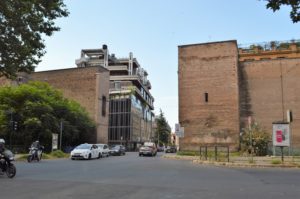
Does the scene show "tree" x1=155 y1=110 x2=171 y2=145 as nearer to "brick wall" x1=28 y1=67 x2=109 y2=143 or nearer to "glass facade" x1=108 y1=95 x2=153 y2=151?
"glass facade" x1=108 y1=95 x2=153 y2=151

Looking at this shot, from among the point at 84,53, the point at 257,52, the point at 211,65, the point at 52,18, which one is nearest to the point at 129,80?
the point at 84,53

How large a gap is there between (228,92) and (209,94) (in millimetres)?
2462

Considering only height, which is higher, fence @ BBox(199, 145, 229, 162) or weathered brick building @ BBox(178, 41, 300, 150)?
weathered brick building @ BBox(178, 41, 300, 150)

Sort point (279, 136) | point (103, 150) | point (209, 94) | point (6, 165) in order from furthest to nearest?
point (209, 94) → point (103, 150) → point (279, 136) → point (6, 165)

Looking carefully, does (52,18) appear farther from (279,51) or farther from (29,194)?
(279,51)

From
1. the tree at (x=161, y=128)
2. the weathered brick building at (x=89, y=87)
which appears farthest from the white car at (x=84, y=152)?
the tree at (x=161, y=128)

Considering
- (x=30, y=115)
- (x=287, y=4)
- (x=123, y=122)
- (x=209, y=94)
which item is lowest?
(x=287, y=4)

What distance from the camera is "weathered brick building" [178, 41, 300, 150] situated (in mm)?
51031

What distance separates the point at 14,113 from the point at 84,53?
8034 cm

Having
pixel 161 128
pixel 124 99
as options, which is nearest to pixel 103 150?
pixel 124 99

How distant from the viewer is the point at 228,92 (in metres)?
51.4

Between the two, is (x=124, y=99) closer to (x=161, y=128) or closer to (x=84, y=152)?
(x=161, y=128)

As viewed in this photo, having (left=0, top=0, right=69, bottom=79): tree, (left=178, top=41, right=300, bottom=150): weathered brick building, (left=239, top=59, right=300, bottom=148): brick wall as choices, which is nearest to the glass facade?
(left=178, top=41, right=300, bottom=150): weathered brick building

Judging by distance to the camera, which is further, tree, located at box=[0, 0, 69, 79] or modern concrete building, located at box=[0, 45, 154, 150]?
modern concrete building, located at box=[0, 45, 154, 150]
